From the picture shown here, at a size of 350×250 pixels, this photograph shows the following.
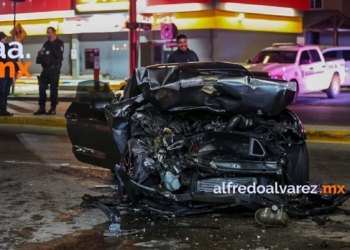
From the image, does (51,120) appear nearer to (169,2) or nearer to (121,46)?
(169,2)

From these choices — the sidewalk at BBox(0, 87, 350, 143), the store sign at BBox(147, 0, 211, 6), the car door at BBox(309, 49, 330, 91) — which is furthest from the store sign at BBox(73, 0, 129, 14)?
the car door at BBox(309, 49, 330, 91)

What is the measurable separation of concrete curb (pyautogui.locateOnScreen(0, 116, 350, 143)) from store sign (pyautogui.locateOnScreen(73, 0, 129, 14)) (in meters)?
17.4

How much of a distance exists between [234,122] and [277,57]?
1468 centimetres

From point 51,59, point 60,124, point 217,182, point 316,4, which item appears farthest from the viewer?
point 316,4

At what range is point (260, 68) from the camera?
1997 centimetres

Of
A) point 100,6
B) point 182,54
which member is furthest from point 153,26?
point 182,54

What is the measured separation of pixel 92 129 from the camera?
873 cm

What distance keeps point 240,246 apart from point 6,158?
593 centimetres

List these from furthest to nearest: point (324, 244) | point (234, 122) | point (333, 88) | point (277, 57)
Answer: point (333, 88)
point (277, 57)
point (234, 122)
point (324, 244)

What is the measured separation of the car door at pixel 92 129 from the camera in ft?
27.8

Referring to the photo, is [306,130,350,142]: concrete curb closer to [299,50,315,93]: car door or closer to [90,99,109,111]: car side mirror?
[90,99,109,111]: car side mirror

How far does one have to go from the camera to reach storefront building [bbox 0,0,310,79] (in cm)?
3105

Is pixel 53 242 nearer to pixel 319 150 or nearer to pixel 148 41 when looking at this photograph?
pixel 319 150

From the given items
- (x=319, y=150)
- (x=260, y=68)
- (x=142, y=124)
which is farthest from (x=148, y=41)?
(x=142, y=124)
